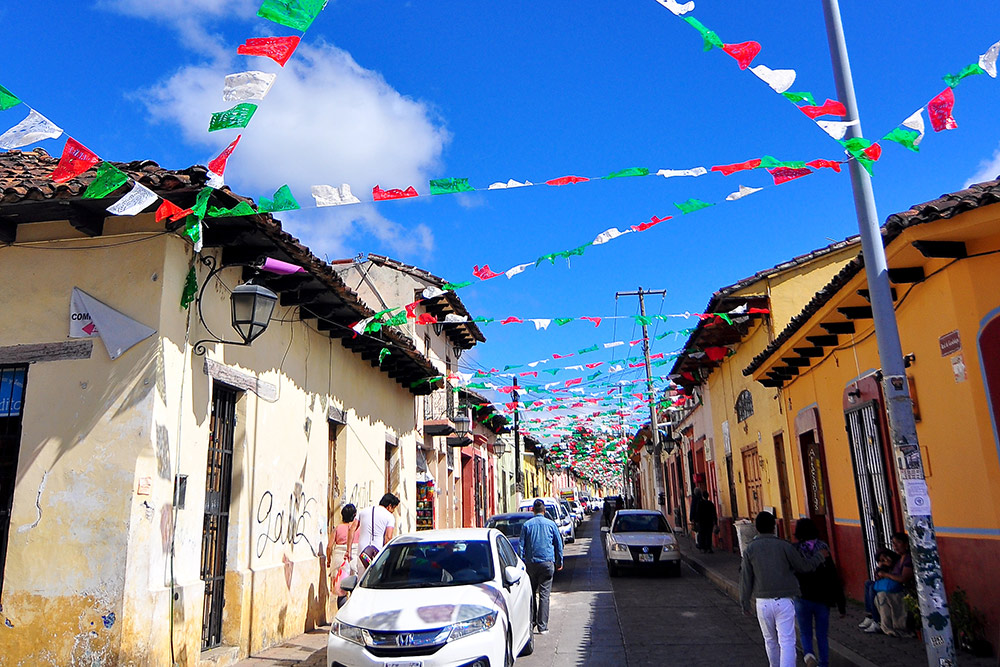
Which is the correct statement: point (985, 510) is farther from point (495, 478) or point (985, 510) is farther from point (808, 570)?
point (495, 478)

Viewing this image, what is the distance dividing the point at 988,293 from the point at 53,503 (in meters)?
8.96

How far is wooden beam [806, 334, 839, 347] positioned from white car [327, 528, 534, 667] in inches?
218

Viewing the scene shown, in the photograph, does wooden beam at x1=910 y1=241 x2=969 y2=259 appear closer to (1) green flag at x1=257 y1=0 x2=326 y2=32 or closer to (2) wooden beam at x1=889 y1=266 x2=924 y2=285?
(2) wooden beam at x1=889 y1=266 x2=924 y2=285

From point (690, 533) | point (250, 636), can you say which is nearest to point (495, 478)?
point (690, 533)

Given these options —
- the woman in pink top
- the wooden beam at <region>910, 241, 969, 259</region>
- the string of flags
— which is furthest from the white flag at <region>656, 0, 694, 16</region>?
the woman in pink top

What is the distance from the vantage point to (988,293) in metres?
6.68

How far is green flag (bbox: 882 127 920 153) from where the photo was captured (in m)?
5.87

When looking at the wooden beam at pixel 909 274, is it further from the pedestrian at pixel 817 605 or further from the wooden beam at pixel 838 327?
the pedestrian at pixel 817 605

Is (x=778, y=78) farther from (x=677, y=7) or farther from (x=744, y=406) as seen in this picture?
(x=744, y=406)

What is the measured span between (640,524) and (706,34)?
539 inches

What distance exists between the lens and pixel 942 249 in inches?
267

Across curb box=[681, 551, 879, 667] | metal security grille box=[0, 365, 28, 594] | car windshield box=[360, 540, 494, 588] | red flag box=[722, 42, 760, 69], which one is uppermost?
red flag box=[722, 42, 760, 69]

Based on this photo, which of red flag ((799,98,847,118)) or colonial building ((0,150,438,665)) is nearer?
red flag ((799,98,847,118))

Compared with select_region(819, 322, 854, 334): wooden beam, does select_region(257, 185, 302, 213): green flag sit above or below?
above
